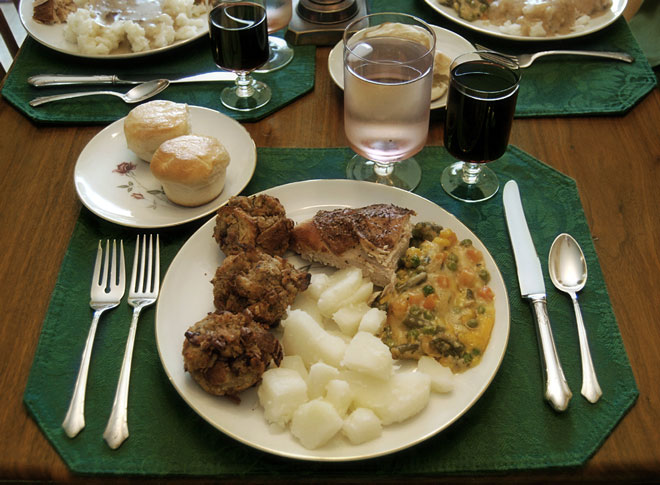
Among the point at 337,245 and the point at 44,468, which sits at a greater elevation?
the point at 337,245

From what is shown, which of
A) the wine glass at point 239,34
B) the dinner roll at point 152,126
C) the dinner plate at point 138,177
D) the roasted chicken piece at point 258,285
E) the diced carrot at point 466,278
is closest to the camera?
the roasted chicken piece at point 258,285

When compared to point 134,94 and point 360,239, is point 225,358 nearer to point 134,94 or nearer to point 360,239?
point 360,239

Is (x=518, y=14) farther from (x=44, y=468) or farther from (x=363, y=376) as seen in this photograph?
(x=44, y=468)

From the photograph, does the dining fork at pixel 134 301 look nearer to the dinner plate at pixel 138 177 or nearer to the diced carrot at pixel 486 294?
the dinner plate at pixel 138 177

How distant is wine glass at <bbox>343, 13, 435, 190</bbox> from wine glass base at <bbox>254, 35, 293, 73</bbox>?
0.77m

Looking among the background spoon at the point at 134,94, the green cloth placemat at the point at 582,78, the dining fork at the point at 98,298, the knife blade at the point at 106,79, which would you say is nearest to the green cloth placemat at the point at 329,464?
the dining fork at the point at 98,298

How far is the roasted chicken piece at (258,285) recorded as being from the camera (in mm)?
1768

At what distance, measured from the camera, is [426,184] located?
2.36 meters

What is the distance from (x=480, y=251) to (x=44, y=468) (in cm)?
138

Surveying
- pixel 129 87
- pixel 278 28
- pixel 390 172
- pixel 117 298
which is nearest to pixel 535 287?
pixel 390 172

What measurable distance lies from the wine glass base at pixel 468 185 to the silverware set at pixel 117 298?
109cm

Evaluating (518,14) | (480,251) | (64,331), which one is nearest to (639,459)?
(480,251)

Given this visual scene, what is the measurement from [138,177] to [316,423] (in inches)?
51.4

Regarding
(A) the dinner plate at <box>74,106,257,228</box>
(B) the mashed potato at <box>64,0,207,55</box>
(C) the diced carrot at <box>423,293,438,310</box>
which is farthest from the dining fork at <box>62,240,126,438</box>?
(B) the mashed potato at <box>64,0,207,55</box>
